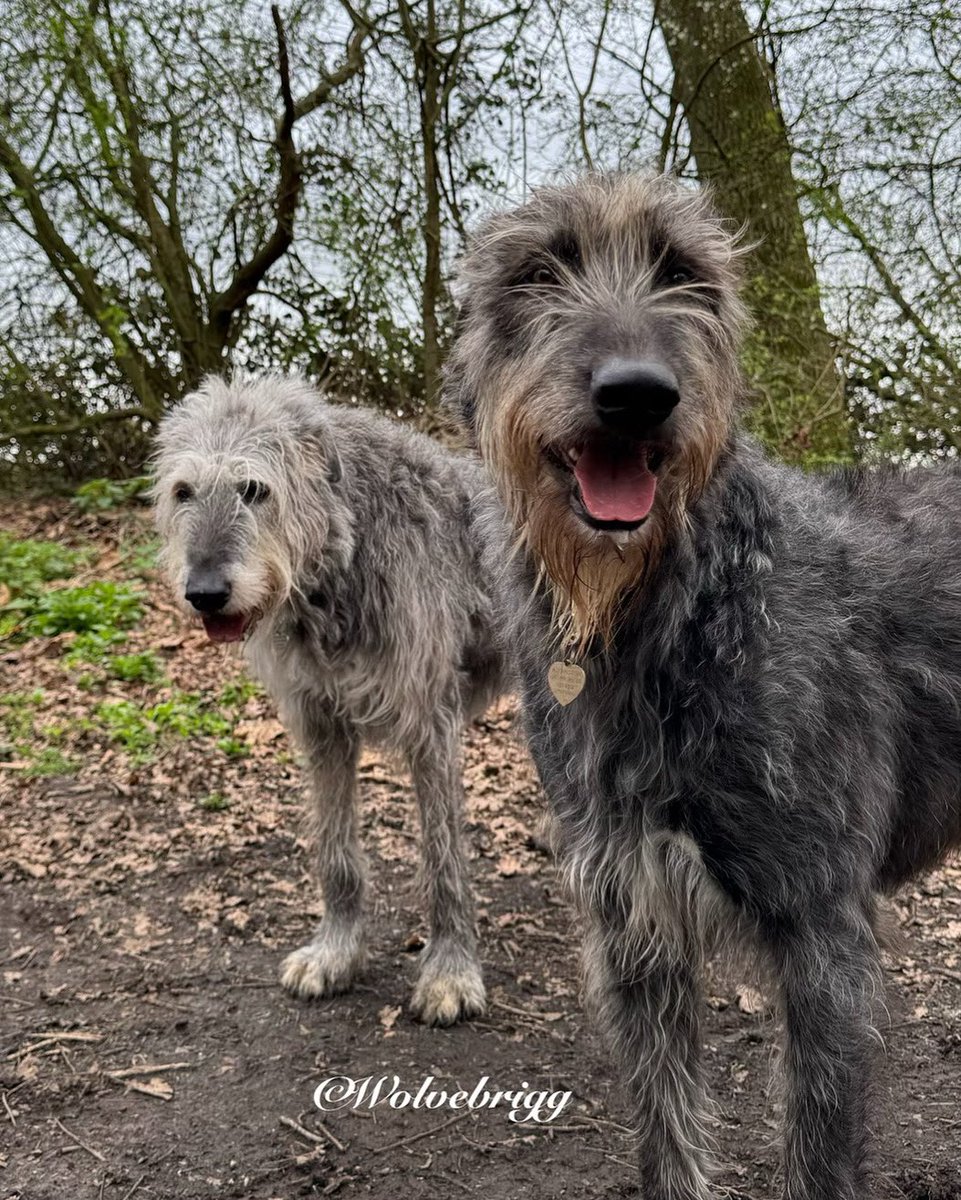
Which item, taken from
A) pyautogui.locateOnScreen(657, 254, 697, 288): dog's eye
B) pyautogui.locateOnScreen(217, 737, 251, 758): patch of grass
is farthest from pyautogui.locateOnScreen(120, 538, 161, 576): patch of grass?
pyautogui.locateOnScreen(657, 254, 697, 288): dog's eye

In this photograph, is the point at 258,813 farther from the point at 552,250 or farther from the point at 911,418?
the point at 911,418

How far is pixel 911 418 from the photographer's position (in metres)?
6.64

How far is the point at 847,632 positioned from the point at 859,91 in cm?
547

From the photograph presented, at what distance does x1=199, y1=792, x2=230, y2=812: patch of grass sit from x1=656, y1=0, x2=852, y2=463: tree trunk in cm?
438

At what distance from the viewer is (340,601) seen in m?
4.14

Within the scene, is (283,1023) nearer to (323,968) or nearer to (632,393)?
(323,968)

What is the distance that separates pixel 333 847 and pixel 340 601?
3.59 feet

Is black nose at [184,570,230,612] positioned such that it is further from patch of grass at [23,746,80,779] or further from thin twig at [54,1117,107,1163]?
patch of grass at [23,746,80,779]

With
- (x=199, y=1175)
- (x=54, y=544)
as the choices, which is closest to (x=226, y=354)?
(x=54, y=544)

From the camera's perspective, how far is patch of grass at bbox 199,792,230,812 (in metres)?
5.93

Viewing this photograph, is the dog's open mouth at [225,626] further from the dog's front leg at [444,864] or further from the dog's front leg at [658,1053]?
the dog's front leg at [658,1053]

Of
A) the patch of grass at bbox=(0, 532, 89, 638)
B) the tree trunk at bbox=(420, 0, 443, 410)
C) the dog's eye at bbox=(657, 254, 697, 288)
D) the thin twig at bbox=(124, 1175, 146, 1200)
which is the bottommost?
the thin twig at bbox=(124, 1175, 146, 1200)

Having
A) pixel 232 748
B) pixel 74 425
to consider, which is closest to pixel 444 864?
pixel 232 748

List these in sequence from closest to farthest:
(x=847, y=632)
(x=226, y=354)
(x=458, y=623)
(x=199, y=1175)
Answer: (x=847, y=632) → (x=199, y=1175) → (x=458, y=623) → (x=226, y=354)
